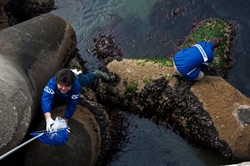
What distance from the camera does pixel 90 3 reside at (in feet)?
34.9

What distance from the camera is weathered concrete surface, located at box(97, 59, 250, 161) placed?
6957mm

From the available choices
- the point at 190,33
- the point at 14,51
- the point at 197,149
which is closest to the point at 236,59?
the point at 190,33

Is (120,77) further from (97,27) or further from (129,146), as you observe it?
(97,27)

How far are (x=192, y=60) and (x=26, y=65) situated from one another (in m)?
2.95

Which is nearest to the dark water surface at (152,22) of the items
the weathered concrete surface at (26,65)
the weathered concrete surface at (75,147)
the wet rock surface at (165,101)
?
the wet rock surface at (165,101)

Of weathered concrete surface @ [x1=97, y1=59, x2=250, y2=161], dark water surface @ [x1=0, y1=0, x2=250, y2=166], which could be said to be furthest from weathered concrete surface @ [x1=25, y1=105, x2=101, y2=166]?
dark water surface @ [x1=0, y1=0, x2=250, y2=166]

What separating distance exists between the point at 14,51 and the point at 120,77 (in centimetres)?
216

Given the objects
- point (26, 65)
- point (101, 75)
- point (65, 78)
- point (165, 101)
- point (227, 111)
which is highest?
point (65, 78)

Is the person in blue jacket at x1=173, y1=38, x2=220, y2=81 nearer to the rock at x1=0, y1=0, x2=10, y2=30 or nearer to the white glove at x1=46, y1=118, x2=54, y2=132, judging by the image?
the white glove at x1=46, y1=118, x2=54, y2=132

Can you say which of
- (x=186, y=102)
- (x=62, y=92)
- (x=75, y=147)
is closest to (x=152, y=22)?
(x=186, y=102)

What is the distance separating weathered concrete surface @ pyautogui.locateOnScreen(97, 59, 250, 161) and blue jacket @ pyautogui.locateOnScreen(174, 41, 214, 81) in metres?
0.28

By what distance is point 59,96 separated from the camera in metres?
6.28

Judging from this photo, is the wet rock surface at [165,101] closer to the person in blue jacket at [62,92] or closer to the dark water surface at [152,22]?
the dark water surface at [152,22]

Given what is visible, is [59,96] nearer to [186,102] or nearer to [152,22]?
[186,102]
